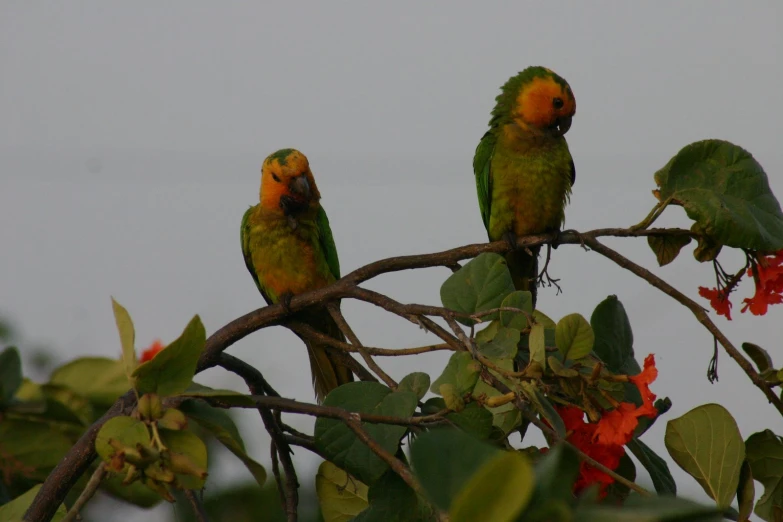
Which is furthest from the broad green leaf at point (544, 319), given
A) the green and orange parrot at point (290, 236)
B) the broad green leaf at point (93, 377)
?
the green and orange parrot at point (290, 236)

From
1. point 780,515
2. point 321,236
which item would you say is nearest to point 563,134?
point 321,236

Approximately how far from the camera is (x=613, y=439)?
1.22 m

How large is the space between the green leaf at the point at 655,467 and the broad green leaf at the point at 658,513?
804mm

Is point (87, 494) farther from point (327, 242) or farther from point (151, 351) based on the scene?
point (327, 242)

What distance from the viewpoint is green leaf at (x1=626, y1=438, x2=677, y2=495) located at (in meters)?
1.47

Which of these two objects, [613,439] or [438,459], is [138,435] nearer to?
[438,459]

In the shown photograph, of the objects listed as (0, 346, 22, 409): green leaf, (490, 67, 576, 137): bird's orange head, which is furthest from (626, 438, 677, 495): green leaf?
(490, 67, 576, 137): bird's orange head

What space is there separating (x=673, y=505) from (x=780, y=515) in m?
0.77

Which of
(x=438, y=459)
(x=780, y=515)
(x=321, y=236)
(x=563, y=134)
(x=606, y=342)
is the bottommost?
(x=780, y=515)

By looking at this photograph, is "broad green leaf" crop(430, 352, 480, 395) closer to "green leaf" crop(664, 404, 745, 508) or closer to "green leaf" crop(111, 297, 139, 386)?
"green leaf" crop(664, 404, 745, 508)

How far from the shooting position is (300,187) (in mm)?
2885

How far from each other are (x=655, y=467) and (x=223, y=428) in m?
0.77

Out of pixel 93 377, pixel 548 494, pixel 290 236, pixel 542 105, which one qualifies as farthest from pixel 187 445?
pixel 542 105

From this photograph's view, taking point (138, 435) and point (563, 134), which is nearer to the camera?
point (138, 435)
